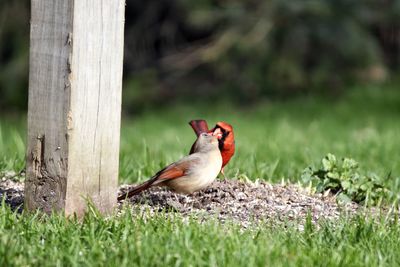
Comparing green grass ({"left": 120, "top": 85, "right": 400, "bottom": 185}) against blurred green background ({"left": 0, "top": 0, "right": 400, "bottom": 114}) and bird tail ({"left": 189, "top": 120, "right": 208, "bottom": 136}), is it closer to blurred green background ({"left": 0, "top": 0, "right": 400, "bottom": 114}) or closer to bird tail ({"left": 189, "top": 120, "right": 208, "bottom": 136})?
blurred green background ({"left": 0, "top": 0, "right": 400, "bottom": 114})

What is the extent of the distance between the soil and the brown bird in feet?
0.38

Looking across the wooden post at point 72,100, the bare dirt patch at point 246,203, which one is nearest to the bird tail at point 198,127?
the bare dirt patch at point 246,203

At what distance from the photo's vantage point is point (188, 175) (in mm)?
4840

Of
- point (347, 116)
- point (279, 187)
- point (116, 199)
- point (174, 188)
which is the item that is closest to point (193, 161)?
point (174, 188)

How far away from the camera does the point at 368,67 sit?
14.1 metres

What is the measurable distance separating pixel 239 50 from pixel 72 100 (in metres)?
9.24

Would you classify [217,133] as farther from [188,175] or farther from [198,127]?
[188,175]

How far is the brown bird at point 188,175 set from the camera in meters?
4.83

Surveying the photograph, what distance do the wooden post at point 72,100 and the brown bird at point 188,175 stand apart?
1.07ft

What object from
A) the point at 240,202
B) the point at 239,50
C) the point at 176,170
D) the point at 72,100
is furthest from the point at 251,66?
the point at 72,100

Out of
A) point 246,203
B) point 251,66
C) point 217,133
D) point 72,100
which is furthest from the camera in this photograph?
point 251,66

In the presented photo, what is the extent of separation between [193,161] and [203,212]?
1.07 ft

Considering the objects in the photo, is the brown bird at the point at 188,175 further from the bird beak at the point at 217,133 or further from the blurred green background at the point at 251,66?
the blurred green background at the point at 251,66

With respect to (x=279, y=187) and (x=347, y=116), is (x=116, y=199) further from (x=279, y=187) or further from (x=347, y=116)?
(x=347, y=116)
